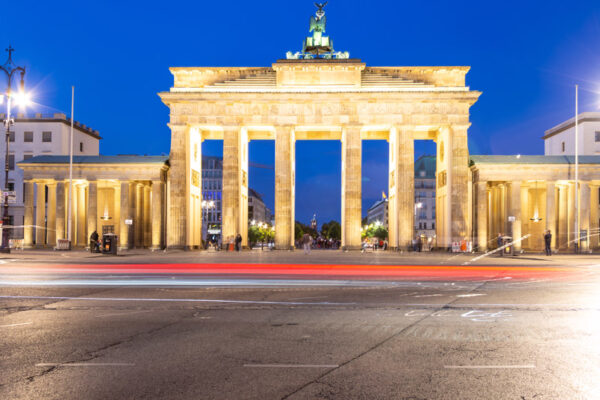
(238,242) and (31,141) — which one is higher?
(31,141)

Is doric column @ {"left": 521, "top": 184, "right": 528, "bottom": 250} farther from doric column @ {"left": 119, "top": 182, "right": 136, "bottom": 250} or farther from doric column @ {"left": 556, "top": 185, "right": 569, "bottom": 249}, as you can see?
doric column @ {"left": 119, "top": 182, "right": 136, "bottom": 250}

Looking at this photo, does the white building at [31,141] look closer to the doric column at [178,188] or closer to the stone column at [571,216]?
the doric column at [178,188]

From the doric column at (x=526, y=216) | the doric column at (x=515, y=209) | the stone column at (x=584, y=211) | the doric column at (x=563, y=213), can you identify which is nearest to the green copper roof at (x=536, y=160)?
the doric column at (x=515, y=209)

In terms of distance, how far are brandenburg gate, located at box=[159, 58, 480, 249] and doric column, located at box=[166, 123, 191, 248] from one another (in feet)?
0.32

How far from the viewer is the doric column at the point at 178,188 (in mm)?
54188

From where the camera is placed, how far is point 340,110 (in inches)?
2138

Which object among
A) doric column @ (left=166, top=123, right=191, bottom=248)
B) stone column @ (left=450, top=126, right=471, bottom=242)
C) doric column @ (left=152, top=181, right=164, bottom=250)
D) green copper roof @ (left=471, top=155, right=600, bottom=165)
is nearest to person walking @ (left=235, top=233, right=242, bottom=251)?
doric column @ (left=166, top=123, right=191, bottom=248)

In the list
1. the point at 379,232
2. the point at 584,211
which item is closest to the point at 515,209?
the point at 584,211

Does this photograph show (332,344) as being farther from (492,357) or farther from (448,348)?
(492,357)

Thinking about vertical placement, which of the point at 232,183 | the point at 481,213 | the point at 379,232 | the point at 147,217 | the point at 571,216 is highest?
the point at 232,183

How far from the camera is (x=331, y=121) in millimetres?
54312

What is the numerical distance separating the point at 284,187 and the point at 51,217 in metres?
26.4

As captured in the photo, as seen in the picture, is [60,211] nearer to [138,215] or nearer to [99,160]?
[99,160]

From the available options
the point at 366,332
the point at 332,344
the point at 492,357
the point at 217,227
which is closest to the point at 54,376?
the point at 332,344
